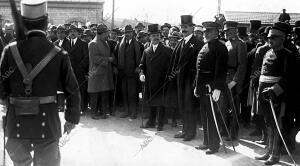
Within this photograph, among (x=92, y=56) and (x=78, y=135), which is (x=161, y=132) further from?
(x=92, y=56)

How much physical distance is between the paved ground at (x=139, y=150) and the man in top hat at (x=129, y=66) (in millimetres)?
1160

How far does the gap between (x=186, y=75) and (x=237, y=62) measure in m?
0.99

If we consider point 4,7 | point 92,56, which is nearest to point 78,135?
point 92,56

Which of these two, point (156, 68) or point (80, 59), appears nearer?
point (156, 68)

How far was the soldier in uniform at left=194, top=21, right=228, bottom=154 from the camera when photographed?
6406mm

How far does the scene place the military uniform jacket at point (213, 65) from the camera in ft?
21.0

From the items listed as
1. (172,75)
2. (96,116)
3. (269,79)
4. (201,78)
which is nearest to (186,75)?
(172,75)

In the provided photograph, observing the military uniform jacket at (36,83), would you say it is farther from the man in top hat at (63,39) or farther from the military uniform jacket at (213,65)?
the man in top hat at (63,39)

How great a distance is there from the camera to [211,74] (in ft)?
21.4

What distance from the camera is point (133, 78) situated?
951 centimetres

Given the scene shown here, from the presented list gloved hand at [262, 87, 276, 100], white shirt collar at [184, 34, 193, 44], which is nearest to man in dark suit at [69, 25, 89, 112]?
white shirt collar at [184, 34, 193, 44]

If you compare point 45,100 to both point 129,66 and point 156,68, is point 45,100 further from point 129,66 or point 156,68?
point 129,66

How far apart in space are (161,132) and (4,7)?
25817 mm

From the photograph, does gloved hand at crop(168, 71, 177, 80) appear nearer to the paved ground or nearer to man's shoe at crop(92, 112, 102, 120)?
the paved ground
